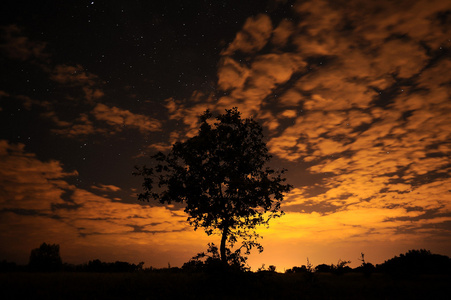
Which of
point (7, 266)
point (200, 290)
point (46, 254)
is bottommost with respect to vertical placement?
point (200, 290)

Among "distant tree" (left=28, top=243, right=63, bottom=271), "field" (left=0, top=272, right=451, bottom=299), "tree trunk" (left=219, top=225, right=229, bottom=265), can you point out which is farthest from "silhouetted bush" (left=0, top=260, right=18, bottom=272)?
"tree trunk" (left=219, top=225, right=229, bottom=265)

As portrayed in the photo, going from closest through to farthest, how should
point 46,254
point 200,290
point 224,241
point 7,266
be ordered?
1. point 200,290
2. point 224,241
3. point 7,266
4. point 46,254

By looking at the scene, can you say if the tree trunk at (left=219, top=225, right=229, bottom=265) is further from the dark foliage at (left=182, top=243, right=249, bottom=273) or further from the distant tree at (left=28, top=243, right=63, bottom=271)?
the distant tree at (left=28, top=243, right=63, bottom=271)

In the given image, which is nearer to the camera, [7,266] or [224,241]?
[224,241]

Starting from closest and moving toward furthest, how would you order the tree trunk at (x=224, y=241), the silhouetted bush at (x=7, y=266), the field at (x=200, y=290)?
1. the field at (x=200, y=290)
2. the tree trunk at (x=224, y=241)
3. the silhouetted bush at (x=7, y=266)

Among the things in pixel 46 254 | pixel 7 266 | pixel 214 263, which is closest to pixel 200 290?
pixel 214 263

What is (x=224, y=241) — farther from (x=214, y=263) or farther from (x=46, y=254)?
(x=46, y=254)

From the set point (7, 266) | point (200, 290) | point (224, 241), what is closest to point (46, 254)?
point (7, 266)

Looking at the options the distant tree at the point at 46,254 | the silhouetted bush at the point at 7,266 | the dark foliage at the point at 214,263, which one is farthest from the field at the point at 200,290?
the distant tree at the point at 46,254

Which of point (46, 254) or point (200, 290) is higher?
point (46, 254)

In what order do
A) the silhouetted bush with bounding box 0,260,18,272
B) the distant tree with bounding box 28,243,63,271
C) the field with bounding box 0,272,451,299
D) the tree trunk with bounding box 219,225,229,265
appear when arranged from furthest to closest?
the distant tree with bounding box 28,243,63,271
the silhouetted bush with bounding box 0,260,18,272
the tree trunk with bounding box 219,225,229,265
the field with bounding box 0,272,451,299

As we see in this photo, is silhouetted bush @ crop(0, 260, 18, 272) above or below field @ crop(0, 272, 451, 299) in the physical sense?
above

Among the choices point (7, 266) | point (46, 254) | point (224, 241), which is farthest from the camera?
point (46, 254)

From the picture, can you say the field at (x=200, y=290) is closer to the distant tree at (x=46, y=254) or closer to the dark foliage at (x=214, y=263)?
the dark foliage at (x=214, y=263)
